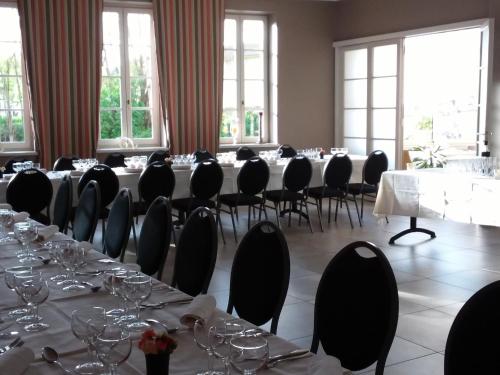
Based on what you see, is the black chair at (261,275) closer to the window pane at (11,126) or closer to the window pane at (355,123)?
the window pane at (11,126)

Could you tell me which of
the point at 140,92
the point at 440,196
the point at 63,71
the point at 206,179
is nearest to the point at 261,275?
the point at 440,196

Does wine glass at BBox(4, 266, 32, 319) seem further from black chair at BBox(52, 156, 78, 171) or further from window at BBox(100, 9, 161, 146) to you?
window at BBox(100, 9, 161, 146)

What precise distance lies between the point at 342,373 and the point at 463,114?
14643 mm

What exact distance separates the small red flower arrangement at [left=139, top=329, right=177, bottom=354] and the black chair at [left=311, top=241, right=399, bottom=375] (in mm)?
923

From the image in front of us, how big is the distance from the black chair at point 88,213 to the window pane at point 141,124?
5.27 meters

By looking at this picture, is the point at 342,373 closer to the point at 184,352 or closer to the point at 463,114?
the point at 184,352

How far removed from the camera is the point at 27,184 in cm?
574

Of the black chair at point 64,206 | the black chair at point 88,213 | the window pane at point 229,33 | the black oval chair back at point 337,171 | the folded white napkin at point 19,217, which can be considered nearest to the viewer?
the folded white napkin at point 19,217

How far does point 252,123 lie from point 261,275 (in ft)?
25.9

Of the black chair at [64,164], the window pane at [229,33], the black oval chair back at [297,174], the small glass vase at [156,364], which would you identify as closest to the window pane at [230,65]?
the window pane at [229,33]

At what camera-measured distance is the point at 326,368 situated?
5.65 ft

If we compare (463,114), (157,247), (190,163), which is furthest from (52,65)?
(463,114)

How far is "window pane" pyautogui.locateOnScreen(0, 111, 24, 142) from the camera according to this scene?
8.79m

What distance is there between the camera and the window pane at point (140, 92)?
9.56 metres
